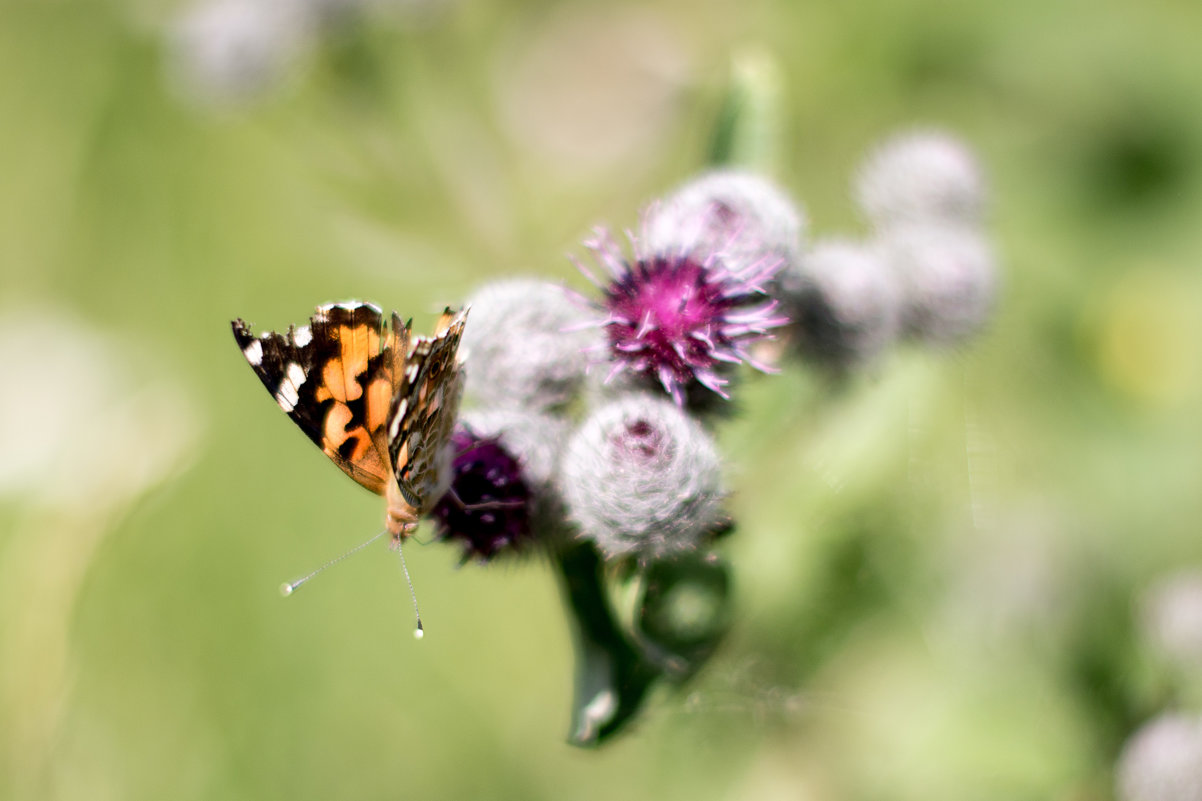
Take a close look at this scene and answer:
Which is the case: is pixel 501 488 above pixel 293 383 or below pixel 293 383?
below

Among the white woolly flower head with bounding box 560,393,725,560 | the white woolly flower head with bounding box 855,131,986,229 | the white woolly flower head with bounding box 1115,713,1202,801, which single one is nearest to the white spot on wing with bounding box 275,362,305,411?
the white woolly flower head with bounding box 560,393,725,560

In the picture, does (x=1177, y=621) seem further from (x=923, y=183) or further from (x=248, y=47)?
(x=248, y=47)

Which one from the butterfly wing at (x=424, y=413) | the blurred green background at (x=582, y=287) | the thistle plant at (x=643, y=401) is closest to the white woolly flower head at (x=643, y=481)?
the thistle plant at (x=643, y=401)

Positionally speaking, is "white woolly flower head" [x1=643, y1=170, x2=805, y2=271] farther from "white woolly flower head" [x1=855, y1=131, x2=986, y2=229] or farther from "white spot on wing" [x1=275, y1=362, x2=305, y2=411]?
"white spot on wing" [x1=275, y1=362, x2=305, y2=411]

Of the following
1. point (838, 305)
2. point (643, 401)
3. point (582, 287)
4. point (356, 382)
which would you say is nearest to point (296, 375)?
point (356, 382)

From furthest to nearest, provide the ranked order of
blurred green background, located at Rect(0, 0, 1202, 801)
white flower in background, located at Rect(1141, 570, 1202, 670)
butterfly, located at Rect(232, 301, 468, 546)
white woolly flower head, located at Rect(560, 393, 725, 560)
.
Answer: blurred green background, located at Rect(0, 0, 1202, 801)
white flower in background, located at Rect(1141, 570, 1202, 670)
butterfly, located at Rect(232, 301, 468, 546)
white woolly flower head, located at Rect(560, 393, 725, 560)

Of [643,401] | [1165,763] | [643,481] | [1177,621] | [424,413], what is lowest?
[1165,763]

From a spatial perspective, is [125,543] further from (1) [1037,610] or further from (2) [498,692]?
(1) [1037,610]
